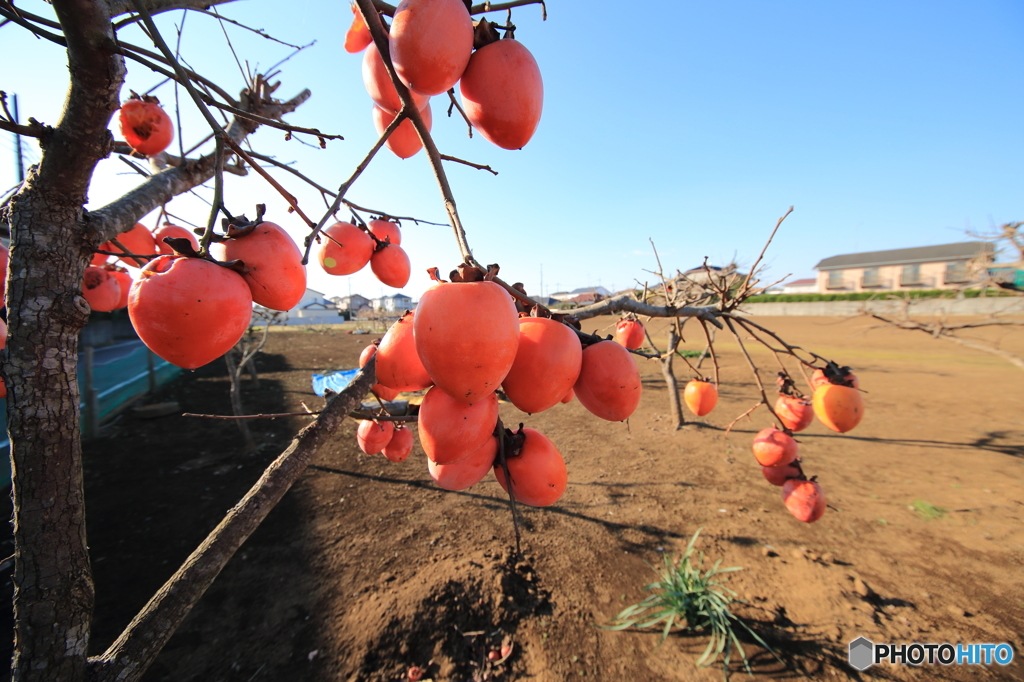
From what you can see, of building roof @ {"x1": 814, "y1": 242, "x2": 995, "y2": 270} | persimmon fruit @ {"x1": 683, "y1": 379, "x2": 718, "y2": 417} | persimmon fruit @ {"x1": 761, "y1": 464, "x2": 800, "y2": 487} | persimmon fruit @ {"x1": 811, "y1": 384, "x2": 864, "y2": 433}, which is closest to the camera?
persimmon fruit @ {"x1": 811, "y1": 384, "x2": 864, "y2": 433}

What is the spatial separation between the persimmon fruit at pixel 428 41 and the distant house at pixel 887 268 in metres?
44.4

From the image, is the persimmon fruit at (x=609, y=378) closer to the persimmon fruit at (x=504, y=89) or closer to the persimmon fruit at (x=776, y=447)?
the persimmon fruit at (x=504, y=89)

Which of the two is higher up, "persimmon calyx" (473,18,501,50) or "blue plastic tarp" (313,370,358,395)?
"persimmon calyx" (473,18,501,50)

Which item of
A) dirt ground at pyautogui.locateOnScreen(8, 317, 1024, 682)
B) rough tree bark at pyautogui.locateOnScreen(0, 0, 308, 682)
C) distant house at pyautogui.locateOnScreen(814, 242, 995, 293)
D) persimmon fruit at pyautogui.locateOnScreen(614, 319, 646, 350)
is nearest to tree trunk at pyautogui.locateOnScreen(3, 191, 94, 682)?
rough tree bark at pyautogui.locateOnScreen(0, 0, 308, 682)

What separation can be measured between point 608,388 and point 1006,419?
1136 cm

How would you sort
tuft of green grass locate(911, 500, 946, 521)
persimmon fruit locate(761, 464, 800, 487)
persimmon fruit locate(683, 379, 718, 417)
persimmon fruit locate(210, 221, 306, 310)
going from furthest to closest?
tuft of green grass locate(911, 500, 946, 521) → persimmon fruit locate(683, 379, 718, 417) → persimmon fruit locate(761, 464, 800, 487) → persimmon fruit locate(210, 221, 306, 310)

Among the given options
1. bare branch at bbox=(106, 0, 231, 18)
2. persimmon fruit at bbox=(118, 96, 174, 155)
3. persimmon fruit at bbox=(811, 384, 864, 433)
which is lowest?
persimmon fruit at bbox=(811, 384, 864, 433)

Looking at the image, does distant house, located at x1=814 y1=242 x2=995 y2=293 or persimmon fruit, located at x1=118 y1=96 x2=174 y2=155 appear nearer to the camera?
persimmon fruit, located at x1=118 y1=96 x2=174 y2=155

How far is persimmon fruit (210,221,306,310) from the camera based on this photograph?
876mm

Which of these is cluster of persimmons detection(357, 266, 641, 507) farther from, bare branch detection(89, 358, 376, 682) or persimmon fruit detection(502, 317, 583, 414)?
bare branch detection(89, 358, 376, 682)

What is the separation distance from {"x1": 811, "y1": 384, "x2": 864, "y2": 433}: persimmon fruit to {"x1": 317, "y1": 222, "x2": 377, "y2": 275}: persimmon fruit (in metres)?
2.38

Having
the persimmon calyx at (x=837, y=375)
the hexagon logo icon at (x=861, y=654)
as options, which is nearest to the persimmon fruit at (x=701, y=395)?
the persimmon calyx at (x=837, y=375)

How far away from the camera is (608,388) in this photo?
90 centimetres

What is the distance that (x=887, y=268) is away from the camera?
1489 inches
